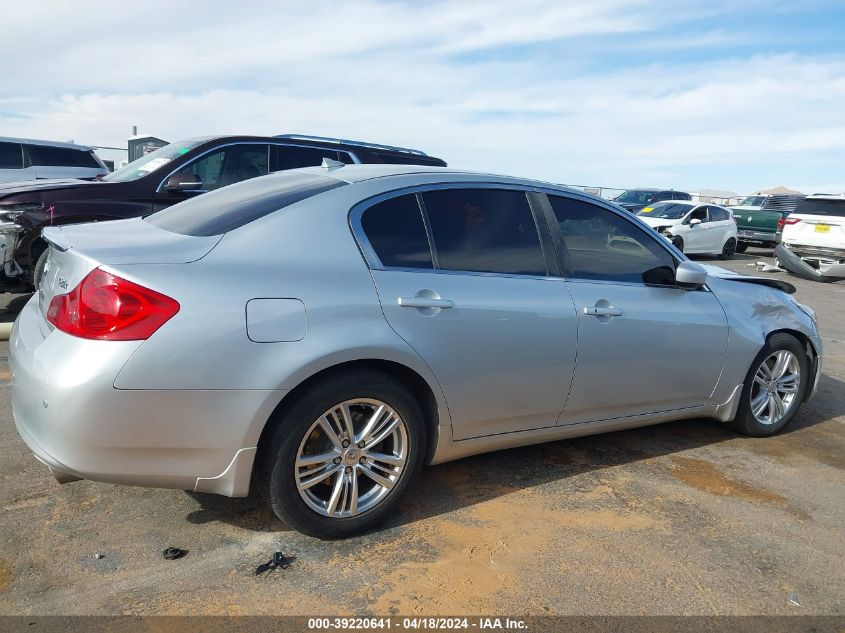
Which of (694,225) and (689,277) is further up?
(689,277)

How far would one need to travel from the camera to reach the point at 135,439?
8.71 ft

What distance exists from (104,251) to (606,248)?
8.47 ft

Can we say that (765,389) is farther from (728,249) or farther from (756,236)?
(756,236)

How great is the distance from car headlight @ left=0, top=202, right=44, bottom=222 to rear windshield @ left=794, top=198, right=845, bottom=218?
48.9ft

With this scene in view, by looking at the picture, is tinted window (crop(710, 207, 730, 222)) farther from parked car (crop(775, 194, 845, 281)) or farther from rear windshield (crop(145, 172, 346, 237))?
rear windshield (crop(145, 172, 346, 237))

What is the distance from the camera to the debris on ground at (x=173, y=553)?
2.91m

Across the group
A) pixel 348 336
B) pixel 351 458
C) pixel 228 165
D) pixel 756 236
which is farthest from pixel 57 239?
pixel 756 236

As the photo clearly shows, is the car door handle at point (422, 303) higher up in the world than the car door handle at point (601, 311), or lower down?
higher up

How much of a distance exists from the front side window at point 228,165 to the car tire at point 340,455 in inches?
191

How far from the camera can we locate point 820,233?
Answer: 1510 centimetres

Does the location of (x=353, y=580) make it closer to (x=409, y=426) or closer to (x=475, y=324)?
(x=409, y=426)

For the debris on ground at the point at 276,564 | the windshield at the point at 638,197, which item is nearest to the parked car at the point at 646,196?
the windshield at the point at 638,197

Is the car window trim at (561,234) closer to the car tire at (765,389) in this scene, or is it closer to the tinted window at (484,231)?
the tinted window at (484,231)

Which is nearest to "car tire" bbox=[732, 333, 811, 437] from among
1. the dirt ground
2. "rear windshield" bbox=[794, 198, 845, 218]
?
the dirt ground
